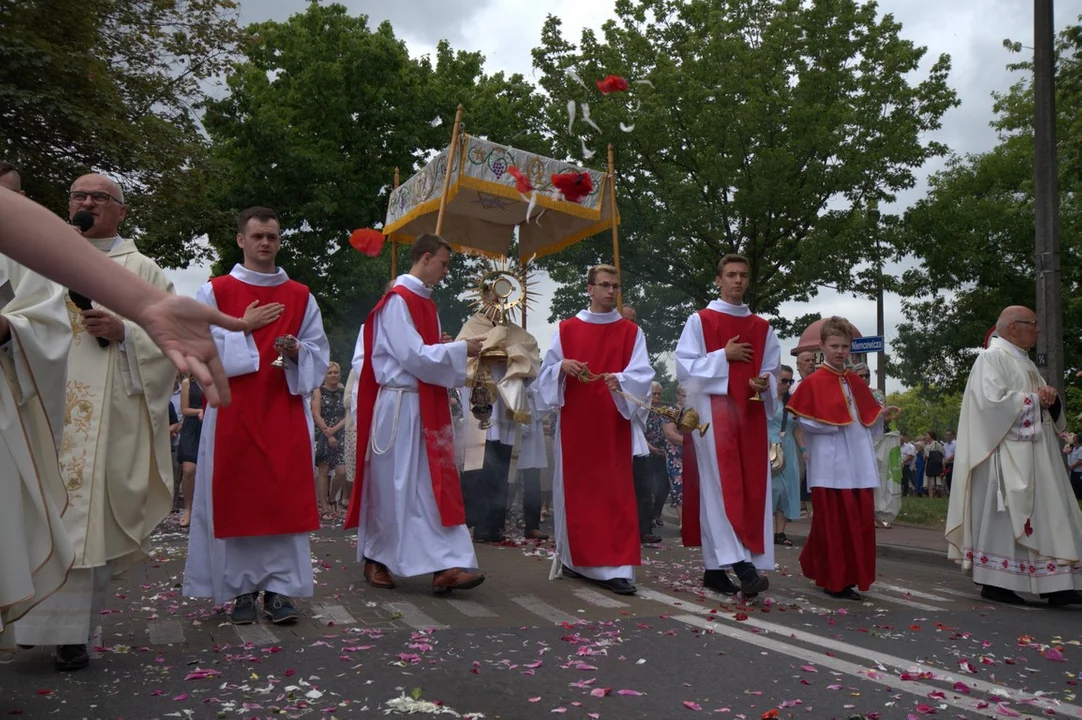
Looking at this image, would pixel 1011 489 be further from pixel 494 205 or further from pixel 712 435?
pixel 494 205

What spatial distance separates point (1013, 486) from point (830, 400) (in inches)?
54.0

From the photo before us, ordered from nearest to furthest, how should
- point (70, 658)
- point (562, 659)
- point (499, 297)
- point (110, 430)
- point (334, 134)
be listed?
point (70, 658), point (562, 659), point (110, 430), point (499, 297), point (334, 134)

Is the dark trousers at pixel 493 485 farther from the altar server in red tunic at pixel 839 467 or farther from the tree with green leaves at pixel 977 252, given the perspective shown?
the tree with green leaves at pixel 977 252

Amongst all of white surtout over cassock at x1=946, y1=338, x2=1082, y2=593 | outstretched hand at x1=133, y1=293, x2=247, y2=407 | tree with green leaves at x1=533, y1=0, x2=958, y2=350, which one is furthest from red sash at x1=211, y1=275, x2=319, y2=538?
tree with green leaves at x1=533, y1=0, x2=958, y2=350

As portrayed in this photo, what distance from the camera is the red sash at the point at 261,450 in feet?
19.9

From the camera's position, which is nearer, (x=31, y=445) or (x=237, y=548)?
(x=31, y=445)

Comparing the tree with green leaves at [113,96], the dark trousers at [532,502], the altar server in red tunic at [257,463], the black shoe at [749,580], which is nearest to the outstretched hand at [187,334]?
the altar server in red tunic at [257,463]

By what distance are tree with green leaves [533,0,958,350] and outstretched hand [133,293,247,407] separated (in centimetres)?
1910

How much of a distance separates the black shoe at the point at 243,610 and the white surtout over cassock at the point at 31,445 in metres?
2.15

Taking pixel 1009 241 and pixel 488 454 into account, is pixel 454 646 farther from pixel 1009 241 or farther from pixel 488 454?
pixel 1009 241

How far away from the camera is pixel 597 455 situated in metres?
7.82

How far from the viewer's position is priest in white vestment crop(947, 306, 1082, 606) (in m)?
7.48

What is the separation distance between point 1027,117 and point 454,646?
1192 inches

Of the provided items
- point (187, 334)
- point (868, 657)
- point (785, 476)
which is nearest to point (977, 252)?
point (785, 476)
